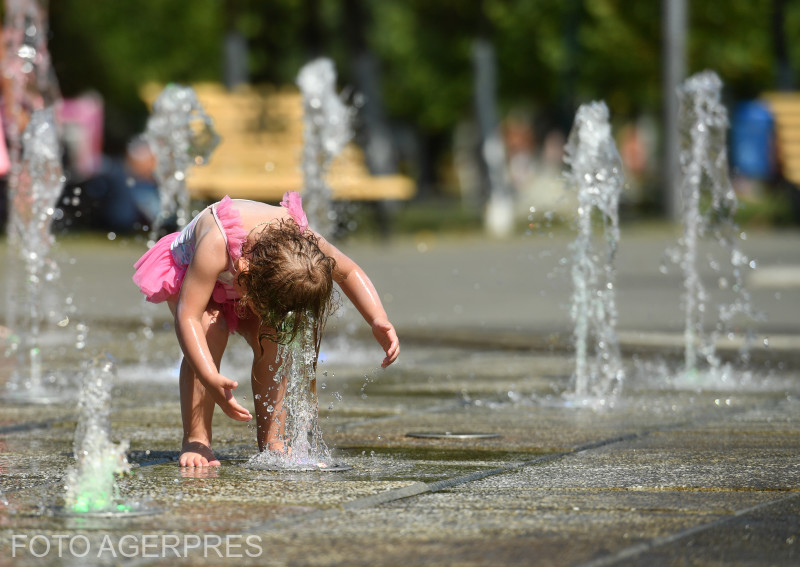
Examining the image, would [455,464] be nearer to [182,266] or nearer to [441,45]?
[182,266]

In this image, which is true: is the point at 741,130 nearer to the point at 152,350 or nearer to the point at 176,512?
the point at 152,350

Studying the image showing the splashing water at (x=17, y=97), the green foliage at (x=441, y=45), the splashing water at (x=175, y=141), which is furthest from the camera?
the green foliage at (x=441, y=45)

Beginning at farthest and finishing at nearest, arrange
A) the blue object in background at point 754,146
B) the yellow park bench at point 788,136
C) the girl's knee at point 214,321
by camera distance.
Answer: the blue object in background at point 754,146
the yellow park bench at point 788,136
the girl's knee at point 214,321

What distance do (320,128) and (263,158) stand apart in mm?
6143

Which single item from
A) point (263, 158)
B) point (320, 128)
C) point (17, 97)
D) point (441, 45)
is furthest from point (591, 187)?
point (441, 45)

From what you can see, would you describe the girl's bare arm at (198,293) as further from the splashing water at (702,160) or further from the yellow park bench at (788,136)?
the yellow park bench at (788,136)

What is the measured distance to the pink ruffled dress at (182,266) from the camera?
17.1ft

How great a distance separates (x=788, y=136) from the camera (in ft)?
66.0

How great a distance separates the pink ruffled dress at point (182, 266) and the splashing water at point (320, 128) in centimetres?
665

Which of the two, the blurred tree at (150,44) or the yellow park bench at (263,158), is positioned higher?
the blurred tree at (150,44)

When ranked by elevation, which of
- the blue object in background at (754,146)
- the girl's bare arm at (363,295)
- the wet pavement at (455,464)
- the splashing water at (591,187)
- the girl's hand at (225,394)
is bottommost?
the wet pavement at (455,464)

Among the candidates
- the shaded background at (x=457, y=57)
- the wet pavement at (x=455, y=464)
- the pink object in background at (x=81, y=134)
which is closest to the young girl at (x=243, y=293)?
the wet pavement at (x=455, y=464)

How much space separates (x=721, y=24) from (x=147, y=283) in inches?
1116

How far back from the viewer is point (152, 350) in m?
9.27
